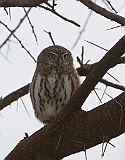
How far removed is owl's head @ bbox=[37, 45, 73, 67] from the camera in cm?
401

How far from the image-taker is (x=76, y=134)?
2.34 meters

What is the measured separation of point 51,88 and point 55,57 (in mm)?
624

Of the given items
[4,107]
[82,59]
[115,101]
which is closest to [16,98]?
[4,107]

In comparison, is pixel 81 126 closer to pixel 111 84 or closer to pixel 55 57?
pixel 111 84

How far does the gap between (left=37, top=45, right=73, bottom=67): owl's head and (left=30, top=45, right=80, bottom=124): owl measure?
0.16 ft

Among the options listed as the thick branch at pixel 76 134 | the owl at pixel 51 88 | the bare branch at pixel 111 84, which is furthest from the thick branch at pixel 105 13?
the owl at pixel 51 88

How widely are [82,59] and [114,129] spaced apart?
666mm

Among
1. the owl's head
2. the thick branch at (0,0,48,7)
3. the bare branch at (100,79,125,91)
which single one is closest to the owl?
the owl's head

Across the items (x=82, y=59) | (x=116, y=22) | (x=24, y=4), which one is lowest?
(x=116, y=22)

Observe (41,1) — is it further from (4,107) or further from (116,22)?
(4,107)

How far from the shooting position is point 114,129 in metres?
2.21

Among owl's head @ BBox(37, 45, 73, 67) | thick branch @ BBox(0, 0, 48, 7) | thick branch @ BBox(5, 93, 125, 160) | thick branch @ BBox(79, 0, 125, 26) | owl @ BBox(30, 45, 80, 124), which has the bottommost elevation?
thick branch @ BBox(5, 93, 125, 160)

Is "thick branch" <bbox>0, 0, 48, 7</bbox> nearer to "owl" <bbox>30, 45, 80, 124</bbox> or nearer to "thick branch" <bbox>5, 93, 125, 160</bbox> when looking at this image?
"thick branch" <bbox>5, 93, 125, 160</bbox>

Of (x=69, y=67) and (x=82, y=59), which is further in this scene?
(x=69, y=67)
